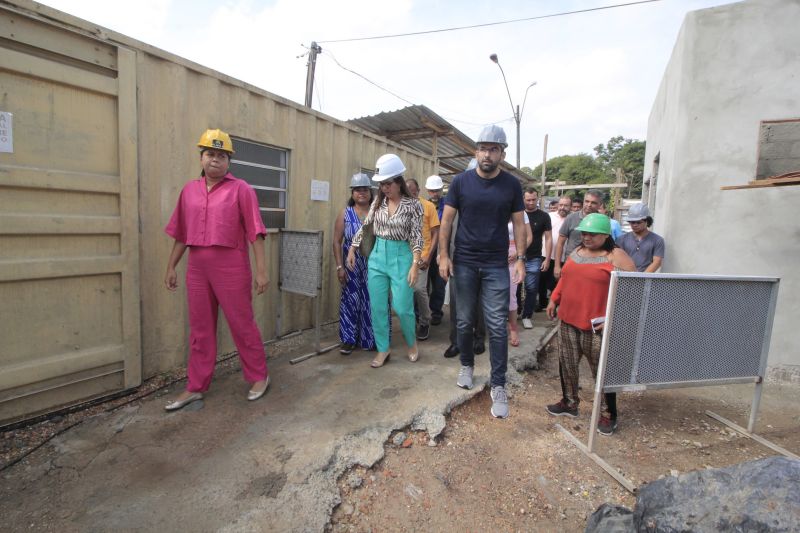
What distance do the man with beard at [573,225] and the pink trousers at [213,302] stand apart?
3408 millimetres

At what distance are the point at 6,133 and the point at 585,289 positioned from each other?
3723 millimetres

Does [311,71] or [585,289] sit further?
[311,71]

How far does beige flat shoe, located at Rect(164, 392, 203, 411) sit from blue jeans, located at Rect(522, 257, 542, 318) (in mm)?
3745

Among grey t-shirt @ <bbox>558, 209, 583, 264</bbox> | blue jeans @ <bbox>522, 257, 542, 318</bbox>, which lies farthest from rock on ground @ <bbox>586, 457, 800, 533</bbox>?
grey t-shirt @ <bbox>558, 209, 583, 264</bbox>

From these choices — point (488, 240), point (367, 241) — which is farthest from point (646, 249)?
point (367, 241)

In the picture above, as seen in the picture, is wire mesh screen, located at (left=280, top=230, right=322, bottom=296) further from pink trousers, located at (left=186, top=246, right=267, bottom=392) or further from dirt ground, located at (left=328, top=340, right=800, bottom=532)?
dirt ground, located at (left=328, top=340, right=800, bottom=532)

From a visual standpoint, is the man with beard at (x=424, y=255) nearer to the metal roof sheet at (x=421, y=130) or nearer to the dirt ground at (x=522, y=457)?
the dirt ground at (x=522, y=457)

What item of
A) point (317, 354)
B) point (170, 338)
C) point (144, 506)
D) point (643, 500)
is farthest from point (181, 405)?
point (643, 500)

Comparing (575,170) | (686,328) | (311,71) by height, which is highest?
(575,170)

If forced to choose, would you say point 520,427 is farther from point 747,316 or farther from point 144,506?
point 144,506

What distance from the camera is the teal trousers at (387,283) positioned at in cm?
348

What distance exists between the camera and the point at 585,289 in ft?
9.32

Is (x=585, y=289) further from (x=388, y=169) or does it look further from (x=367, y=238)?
(x=367, y=238)

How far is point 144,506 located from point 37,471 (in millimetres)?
765
